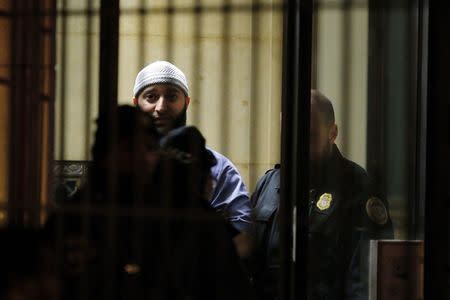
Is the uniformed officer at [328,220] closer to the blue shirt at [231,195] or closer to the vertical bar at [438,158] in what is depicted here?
the blue shirt at [231,195]

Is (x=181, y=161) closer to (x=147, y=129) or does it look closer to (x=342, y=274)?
(x=147, y=129)

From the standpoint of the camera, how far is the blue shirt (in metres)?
4.19

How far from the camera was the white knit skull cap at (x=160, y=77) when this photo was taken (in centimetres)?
416


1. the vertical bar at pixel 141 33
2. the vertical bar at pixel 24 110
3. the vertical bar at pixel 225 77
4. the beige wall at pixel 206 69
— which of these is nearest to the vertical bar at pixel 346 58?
the beige wall at pixel 206 69

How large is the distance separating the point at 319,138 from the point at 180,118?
54cm

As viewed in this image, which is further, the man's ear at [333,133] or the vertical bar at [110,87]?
the man's ear at [333,133]

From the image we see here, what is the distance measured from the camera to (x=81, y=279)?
162 inches

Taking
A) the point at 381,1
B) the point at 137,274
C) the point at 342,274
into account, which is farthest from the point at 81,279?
the point at 381,1

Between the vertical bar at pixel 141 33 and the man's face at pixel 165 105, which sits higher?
the vertical bar at pixel 141 33

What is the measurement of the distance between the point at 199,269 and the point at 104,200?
0.45m

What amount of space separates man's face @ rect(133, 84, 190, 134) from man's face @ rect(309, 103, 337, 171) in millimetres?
493

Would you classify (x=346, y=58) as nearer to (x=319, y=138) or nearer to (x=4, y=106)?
(x=319, y=138)

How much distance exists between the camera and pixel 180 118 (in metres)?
4.18

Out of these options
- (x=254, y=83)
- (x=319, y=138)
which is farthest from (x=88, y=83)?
(x=319, y=138)
